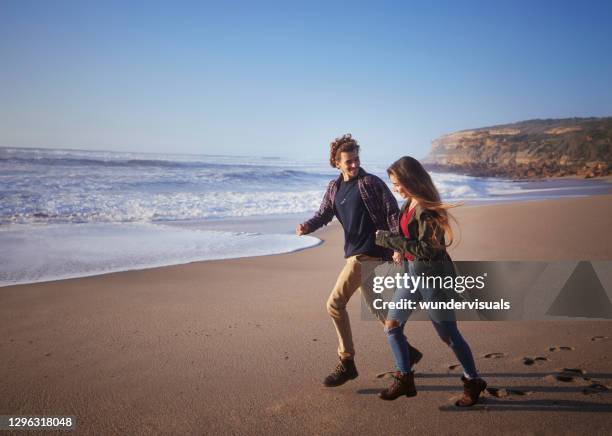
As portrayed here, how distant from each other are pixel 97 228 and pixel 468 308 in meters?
9.36

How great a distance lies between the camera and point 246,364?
3.72 m

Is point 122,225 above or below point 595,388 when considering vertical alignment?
below

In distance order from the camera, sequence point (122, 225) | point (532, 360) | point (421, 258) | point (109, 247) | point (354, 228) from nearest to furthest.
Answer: point (421, 258)
point (354, 228)
point (532, 360)
point (109, 247)
point (122, 225)

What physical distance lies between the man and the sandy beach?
9.7 inches

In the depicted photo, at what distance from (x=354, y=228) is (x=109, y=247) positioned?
6688mm

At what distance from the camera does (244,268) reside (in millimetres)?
7133

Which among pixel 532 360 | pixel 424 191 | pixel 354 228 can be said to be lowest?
pixel 532 360

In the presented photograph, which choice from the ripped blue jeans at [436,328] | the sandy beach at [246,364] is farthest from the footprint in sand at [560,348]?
the ripped blue jeans at [436,328]

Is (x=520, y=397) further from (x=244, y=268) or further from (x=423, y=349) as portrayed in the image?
(x=244, y=268)

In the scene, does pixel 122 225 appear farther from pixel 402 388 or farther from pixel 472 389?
pixel 472 389

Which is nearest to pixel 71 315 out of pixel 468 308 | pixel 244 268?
pixel 244 268

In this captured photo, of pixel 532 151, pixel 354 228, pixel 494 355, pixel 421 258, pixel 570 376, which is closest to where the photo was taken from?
pixel 421 258

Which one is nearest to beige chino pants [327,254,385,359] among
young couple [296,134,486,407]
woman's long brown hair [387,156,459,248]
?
young couple [296,134,486,407]

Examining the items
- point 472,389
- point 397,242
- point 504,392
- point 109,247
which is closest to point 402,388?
point 472,389
